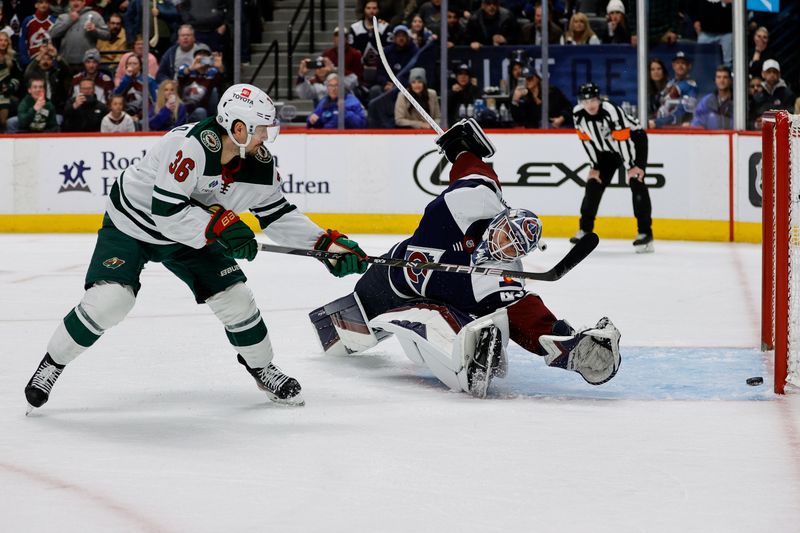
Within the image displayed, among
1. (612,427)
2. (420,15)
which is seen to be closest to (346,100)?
(420,15)

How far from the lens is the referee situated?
7883 mm

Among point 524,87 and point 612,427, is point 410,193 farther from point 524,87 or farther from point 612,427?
point 612,427

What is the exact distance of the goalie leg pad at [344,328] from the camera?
4414mm

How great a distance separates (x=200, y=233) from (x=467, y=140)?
3.70 ft

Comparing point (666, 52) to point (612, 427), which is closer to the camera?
point (612, 427)

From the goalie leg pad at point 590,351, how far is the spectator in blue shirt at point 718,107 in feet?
16.6

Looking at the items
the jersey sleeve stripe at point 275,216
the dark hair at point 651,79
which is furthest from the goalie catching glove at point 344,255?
the dark hair at point 651,79

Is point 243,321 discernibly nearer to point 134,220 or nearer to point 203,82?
point 134,220

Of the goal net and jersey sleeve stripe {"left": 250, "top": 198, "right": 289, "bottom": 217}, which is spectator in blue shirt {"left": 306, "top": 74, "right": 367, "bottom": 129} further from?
jersey sleeve stripe {"left": 250, "top": 198, "right": 289, "bottom": 217}

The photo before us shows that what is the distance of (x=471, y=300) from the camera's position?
4.09 metres

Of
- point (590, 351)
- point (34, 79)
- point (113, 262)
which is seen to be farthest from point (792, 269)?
point (34, 79)

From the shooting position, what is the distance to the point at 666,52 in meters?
8.73

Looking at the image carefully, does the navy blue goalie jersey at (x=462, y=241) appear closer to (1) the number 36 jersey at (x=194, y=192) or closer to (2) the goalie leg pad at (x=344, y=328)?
(2) the goalie leg pad at (x=344, y=328)

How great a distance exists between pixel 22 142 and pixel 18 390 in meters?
5.58
